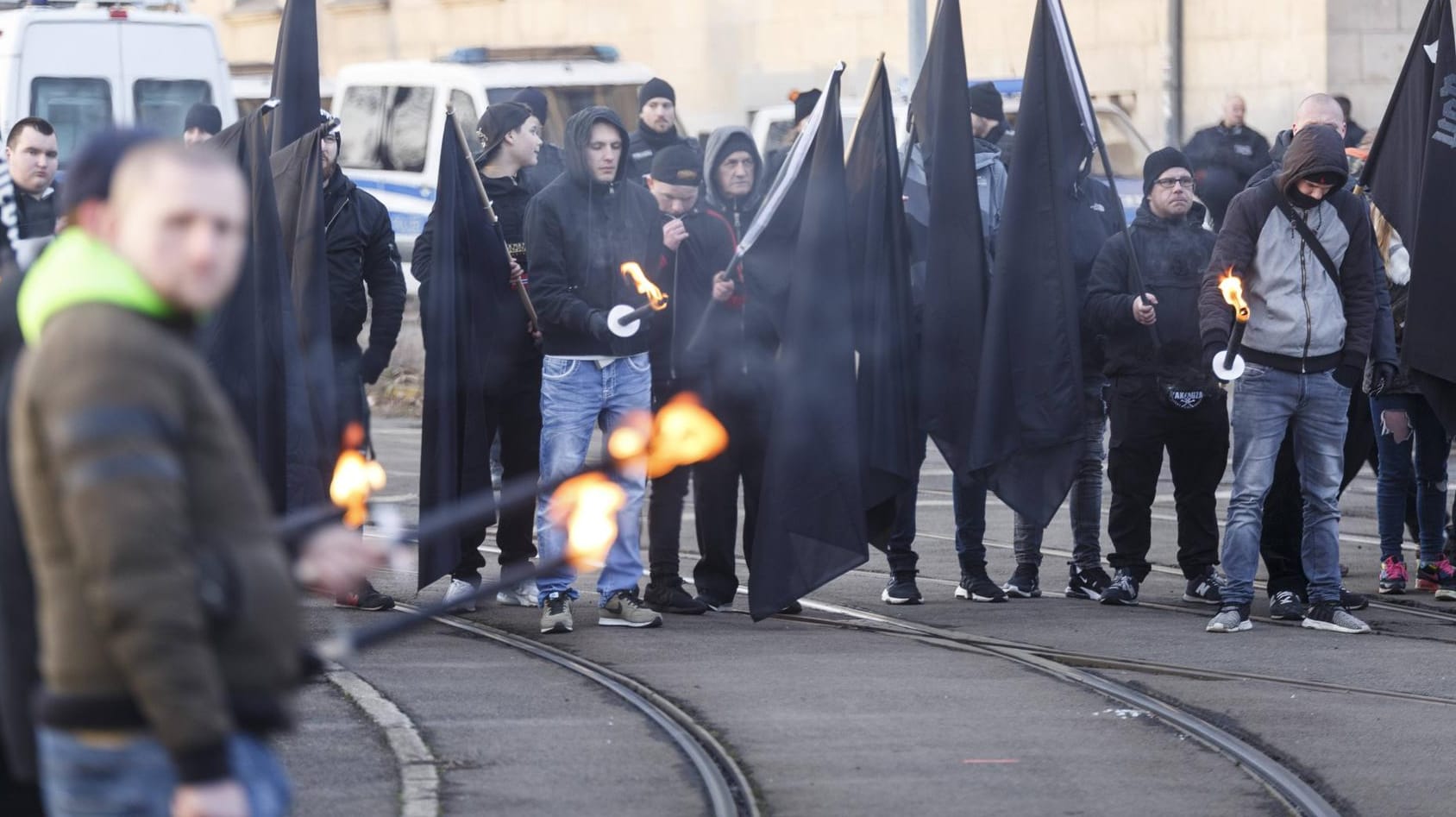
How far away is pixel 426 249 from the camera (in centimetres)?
952

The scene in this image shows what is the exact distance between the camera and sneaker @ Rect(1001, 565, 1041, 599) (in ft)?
32.1

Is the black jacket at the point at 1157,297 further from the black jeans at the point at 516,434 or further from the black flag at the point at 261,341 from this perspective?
the black flag at the point at 261,341

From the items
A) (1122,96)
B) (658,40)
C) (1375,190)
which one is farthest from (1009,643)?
(658,40)

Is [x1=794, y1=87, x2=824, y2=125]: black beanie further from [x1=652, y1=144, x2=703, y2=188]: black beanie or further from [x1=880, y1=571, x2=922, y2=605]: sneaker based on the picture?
[x1=880, y1=571, x2=922, y2=605]: sneaker

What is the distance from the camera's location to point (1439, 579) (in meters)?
9.88

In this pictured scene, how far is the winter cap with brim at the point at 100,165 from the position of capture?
10.7 ft

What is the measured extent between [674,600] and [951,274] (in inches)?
68.6

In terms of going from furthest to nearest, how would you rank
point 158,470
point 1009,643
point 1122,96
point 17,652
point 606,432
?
point 1122,96 < point 606,432 < point 1009,643 < point 17,652 < point 158,470

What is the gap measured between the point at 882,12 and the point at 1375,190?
16858 millimetres

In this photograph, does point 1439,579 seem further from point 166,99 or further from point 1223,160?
point 166,99

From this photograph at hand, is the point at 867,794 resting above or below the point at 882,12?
below

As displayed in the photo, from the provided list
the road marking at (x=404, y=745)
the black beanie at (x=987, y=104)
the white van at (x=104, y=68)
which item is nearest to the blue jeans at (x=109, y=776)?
the road marking at (x=404, y=745)

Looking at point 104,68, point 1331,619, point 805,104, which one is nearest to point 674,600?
point 1331,619

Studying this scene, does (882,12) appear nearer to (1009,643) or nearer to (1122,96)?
(1122,96)
